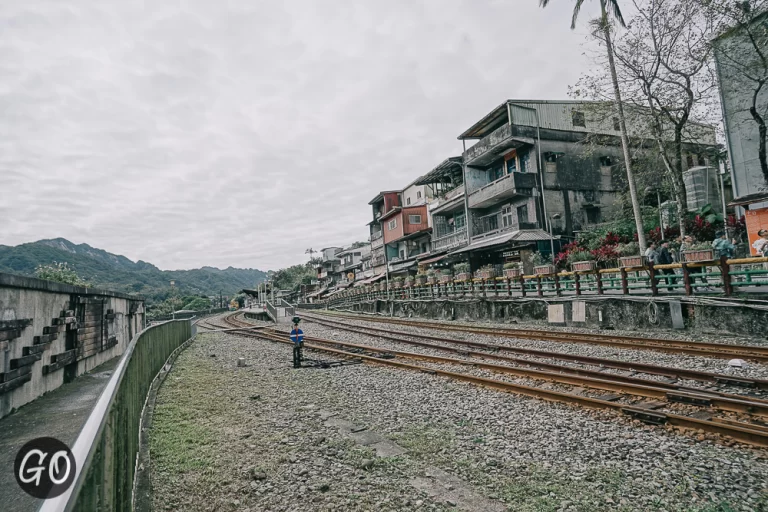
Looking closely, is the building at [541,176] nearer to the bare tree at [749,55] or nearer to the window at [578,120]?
the window at [578,120]

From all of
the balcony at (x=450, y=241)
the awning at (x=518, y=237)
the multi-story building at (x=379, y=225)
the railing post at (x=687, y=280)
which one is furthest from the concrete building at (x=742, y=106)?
the multi-story building at (x=379, y=225)

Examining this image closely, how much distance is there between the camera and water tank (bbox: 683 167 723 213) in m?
26.5

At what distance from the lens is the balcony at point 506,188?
26844mm

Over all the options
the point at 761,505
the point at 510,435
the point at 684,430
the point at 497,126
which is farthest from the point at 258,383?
the point at 497,126

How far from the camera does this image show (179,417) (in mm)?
6891

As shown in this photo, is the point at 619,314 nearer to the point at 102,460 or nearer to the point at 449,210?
the point at 102,460

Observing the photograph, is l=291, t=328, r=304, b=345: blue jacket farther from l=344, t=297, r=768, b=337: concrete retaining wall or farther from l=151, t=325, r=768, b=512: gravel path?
l=344, t=297, r=768, b=337: concrete retaining wall

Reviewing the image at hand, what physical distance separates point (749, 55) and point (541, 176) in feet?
37.7

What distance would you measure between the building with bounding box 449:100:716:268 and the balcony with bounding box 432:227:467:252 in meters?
2.05

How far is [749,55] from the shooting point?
1722 cm

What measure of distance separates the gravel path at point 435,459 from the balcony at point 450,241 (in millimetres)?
26225

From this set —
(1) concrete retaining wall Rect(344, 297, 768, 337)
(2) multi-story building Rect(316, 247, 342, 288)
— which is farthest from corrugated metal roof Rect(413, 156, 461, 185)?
(2) multi-story building Rect(316, 247, 342, 288)

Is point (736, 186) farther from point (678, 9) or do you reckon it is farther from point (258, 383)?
point (258, 383)

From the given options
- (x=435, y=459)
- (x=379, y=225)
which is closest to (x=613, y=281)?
(x=435, y=459)
